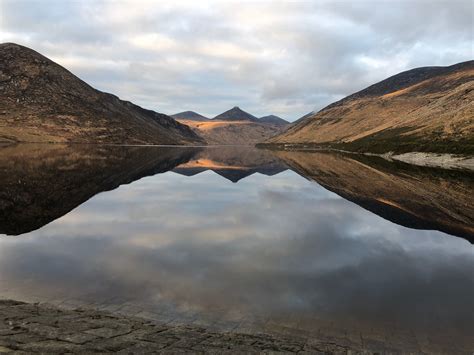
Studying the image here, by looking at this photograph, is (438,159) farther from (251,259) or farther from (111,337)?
(111,337)

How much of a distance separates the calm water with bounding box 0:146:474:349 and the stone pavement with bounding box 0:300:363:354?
4.53 ft

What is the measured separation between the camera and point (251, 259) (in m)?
24.7

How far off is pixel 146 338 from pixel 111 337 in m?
1.08

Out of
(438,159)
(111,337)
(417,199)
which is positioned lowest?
(417,199)

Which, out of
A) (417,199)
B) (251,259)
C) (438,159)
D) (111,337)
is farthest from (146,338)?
(438,159)

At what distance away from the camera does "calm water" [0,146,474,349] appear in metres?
16.8

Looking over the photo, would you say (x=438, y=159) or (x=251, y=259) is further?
(x=438, y=159)

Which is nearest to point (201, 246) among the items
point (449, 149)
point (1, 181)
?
point (1, 181)

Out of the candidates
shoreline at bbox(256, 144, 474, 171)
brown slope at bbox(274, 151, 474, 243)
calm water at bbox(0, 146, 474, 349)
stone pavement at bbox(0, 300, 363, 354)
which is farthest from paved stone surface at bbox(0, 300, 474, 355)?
shoreline at bbox(256, 144, 474, 171)

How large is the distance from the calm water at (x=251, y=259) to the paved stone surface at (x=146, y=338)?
68 centimetres

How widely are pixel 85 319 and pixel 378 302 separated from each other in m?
12.6

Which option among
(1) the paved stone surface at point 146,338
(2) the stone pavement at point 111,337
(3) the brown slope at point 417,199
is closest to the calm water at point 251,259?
(3) the brown slope at point 417,199

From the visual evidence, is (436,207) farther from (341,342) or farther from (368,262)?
(341,342)

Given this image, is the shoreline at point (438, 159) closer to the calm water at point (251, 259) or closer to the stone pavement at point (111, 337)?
the calm water at point (251, 259)
